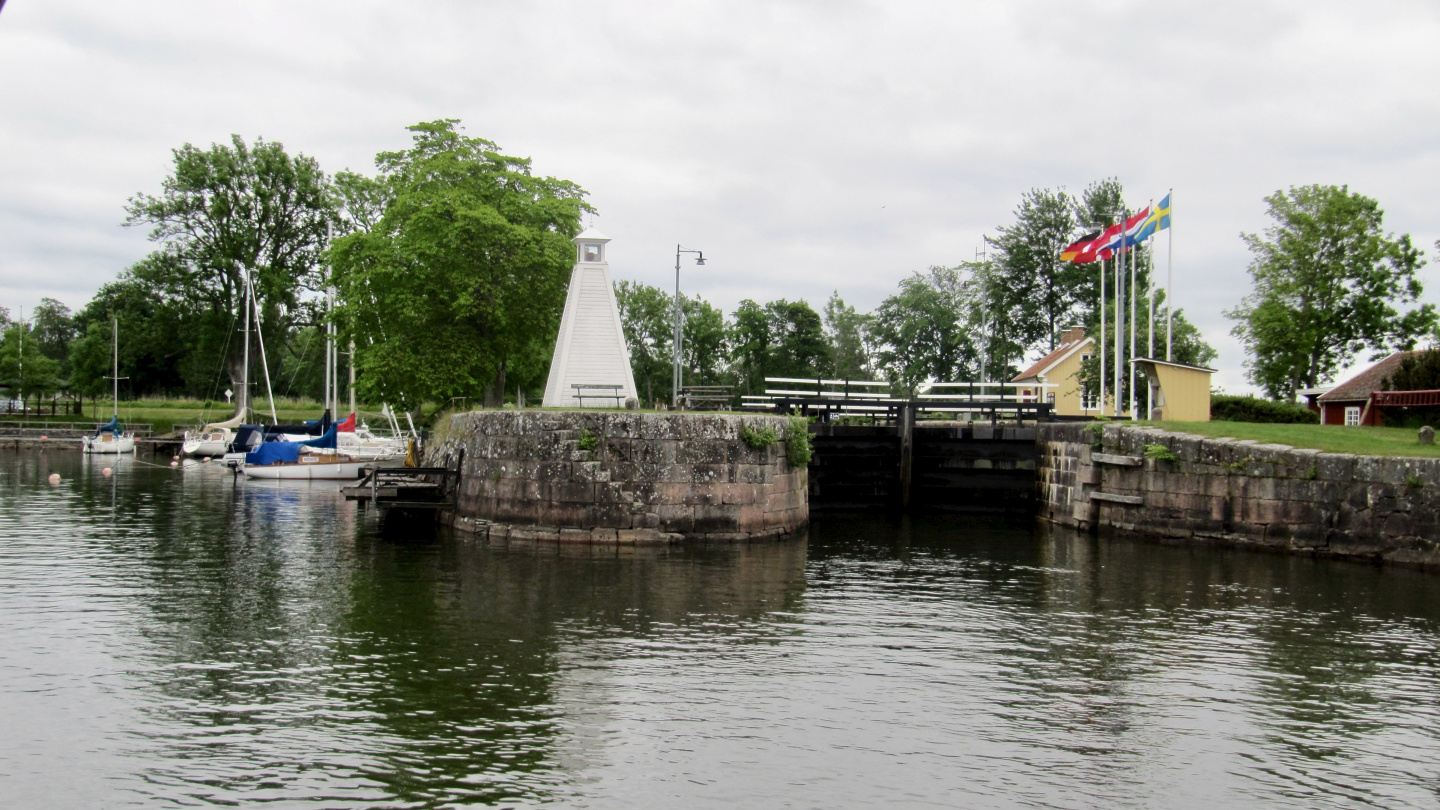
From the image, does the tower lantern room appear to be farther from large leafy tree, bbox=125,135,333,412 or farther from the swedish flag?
large leafy tree, bbox=125,135,333,412

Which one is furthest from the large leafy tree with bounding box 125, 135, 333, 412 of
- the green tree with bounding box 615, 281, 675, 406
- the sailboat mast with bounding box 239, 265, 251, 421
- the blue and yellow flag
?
the blue and yellow flag

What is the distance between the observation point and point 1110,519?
23859 mm

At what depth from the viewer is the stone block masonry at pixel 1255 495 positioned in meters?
19.0

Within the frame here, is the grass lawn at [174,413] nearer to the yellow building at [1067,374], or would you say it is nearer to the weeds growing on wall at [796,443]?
the yellow building at [1067,374]

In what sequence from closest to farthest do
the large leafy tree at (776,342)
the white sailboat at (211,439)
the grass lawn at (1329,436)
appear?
the grass lawn at (1329,436) → the white sailboat at (211,439) → the large leafy tree at (776,342)

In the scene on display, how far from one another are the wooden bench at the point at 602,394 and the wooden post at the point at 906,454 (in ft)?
25.8

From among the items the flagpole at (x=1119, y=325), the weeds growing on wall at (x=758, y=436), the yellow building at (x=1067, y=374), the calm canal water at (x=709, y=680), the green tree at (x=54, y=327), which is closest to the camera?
the calm canal water at (x=709, y=680)

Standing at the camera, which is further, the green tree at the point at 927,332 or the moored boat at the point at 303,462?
the green tree at the point at 927,332

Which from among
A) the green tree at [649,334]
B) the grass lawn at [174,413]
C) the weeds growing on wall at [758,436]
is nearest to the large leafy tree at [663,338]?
the green tree at [649,334]

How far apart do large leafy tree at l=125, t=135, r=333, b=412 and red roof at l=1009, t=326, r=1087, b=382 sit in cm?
3993

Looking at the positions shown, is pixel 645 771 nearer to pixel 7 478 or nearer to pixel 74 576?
pixel 74 576

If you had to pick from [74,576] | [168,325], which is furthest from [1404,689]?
[168,325]

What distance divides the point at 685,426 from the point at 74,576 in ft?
36.1

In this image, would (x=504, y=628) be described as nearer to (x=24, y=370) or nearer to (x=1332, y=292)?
(x=1332, y=292)
